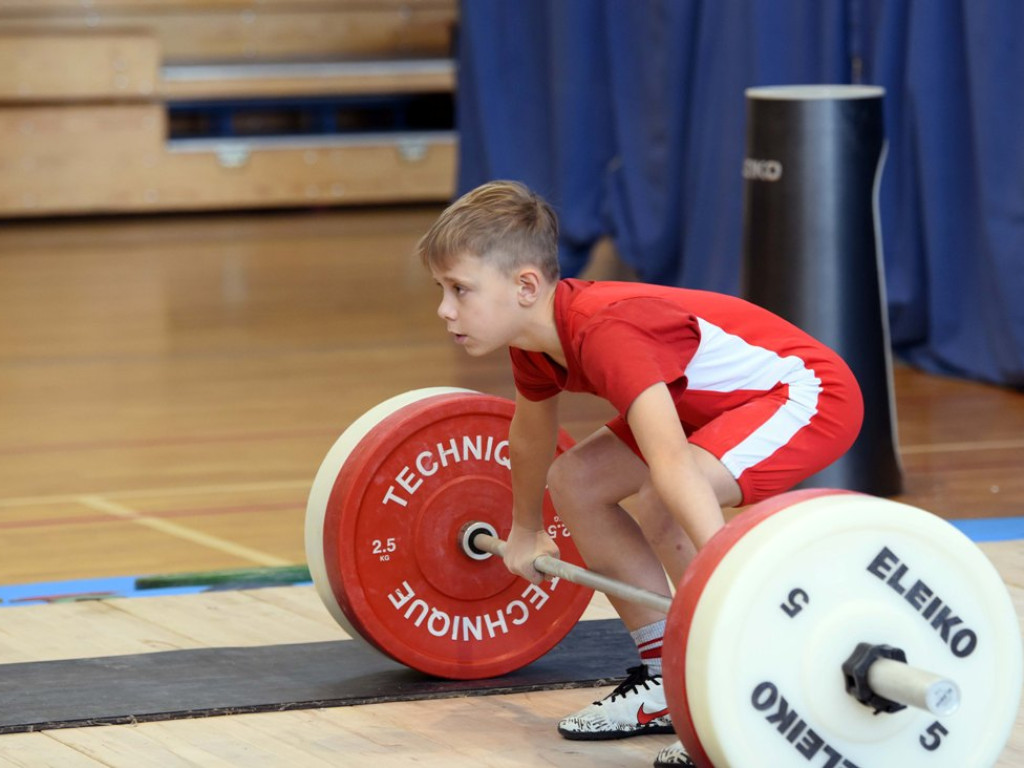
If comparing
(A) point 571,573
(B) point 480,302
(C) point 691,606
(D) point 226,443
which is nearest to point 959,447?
(D) point 226,443

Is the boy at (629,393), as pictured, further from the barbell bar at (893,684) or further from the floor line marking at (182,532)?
the floor line marking at (182,532)

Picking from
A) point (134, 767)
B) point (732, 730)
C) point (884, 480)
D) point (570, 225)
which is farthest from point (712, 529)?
point (570, 225)

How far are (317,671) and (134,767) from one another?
0.40m

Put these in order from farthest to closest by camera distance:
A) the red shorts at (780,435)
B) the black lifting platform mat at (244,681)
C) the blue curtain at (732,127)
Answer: the blue curtain at (732,127) → the black lifting platform mat at (244,681) → the red shorts at (780,435)

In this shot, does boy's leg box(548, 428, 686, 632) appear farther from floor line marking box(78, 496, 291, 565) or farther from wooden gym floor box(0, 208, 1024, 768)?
floor line marking box(78, 496, 291, 565)

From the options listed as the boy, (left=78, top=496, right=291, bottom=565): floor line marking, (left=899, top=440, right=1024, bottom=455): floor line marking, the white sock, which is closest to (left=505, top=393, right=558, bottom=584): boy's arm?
the boy

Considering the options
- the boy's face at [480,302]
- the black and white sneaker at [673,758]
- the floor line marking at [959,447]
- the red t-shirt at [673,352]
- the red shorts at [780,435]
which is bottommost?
the floor line marking at [959,447]

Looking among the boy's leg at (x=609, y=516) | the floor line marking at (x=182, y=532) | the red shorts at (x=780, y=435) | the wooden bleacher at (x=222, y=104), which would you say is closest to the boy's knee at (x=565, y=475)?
the boy's leg at (x=609, y=516)

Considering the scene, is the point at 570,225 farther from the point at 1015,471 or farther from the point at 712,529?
the point at 712,529

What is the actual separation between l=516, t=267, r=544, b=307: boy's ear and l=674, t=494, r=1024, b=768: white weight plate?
0.42 meters

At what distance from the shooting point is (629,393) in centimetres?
176

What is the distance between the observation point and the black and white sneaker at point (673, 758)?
6.16 ft

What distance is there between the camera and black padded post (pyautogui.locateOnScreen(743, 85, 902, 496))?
318 cm

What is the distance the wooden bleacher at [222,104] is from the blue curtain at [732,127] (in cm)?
162
